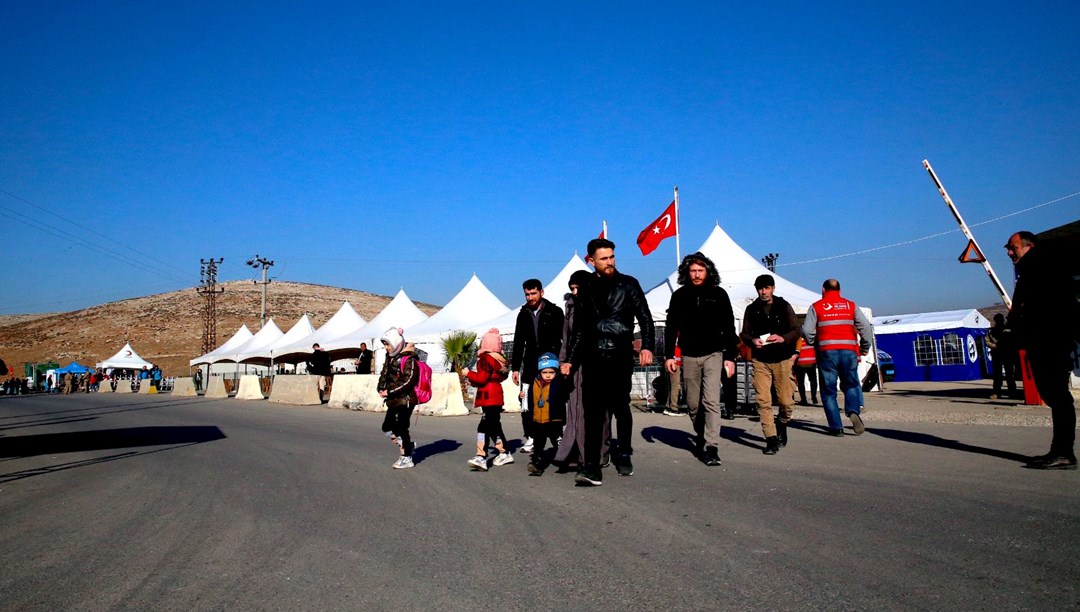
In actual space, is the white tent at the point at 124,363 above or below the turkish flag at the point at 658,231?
below

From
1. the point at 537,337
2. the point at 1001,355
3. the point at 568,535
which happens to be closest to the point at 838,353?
the point at 537,337

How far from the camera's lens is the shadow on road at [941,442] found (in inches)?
239

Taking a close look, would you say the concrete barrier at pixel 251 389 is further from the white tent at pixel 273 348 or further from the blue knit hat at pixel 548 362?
the blue knit hat at pixel 548 362

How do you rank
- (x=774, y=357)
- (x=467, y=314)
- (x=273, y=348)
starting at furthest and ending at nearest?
1. (x=273, y=348)
2. (x=467, y=314)
3. (x=774, y=357)

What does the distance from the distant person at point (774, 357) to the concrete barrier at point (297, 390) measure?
739 inches

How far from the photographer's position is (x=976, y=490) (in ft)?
15.1

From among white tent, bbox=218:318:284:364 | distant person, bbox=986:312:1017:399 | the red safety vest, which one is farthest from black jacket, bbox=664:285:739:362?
white tent, bbox=218:318:284:364

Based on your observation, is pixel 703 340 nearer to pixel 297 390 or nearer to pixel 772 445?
pixel 772 445

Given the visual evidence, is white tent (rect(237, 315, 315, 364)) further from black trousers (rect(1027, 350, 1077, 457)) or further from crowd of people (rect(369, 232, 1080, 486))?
black trousers (rect(1027, 350, 1077, 457))

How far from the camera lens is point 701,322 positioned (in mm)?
6484

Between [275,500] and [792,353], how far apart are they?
5.28 meters

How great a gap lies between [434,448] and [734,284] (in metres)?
15.2

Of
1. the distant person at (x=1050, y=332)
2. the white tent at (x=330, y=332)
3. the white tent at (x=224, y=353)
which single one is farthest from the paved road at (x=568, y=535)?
the white tent at (x=224, y=353)

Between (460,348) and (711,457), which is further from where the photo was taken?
(460,348)
